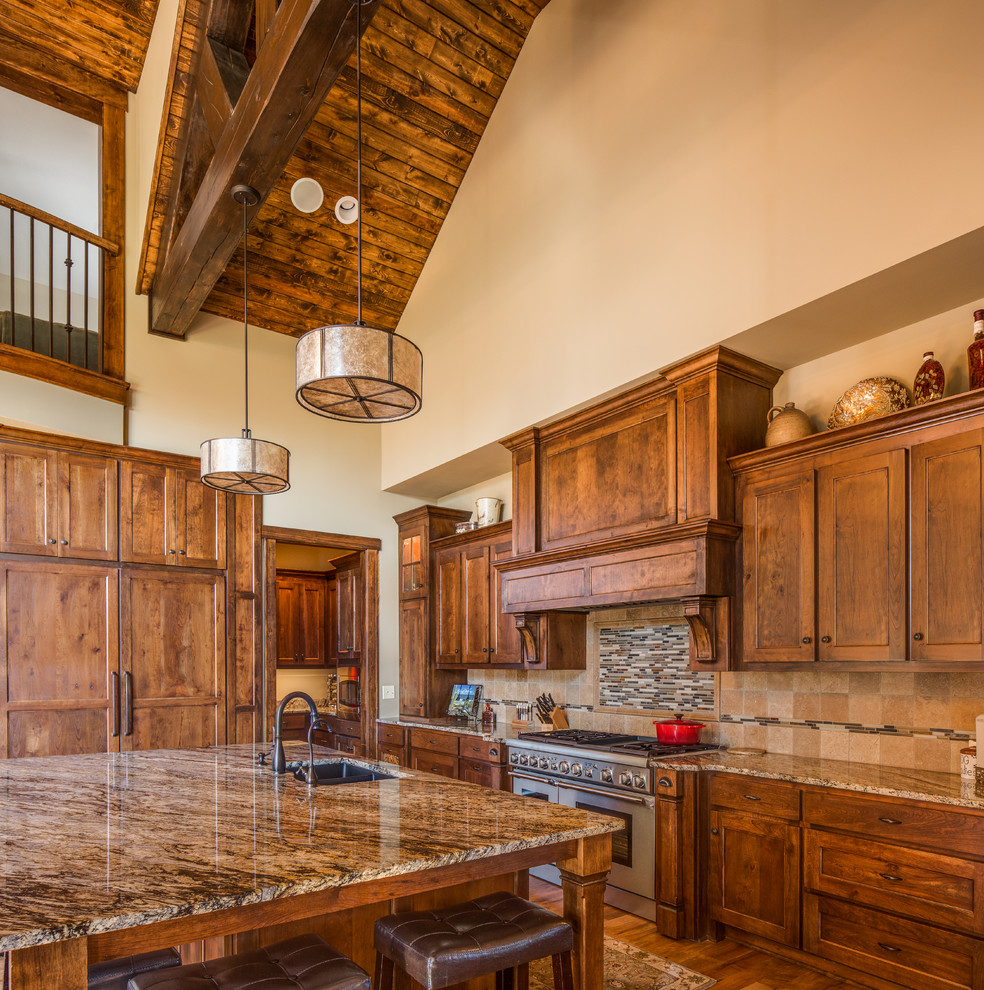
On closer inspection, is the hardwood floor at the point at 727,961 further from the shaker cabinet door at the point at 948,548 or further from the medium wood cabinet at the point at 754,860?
the shaker cabinet door at the point at 948,548

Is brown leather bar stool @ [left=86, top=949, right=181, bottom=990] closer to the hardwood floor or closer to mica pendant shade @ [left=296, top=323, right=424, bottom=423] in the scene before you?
mica pendant shade @ [left=296, top=323, right=424, bottom=423]

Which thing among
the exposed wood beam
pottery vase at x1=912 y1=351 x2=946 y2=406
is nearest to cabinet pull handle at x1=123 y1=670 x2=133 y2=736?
the exposed wood beam

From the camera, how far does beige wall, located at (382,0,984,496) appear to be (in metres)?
2.87

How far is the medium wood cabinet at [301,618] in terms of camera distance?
28.1ft

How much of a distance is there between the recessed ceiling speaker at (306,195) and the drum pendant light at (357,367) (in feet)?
8.97

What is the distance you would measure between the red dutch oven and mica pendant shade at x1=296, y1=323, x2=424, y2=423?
98.6 inches

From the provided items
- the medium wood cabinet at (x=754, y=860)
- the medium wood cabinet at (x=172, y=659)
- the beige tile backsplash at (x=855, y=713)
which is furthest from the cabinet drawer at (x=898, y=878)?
the medium wood cabinet at (x=172, y=659)

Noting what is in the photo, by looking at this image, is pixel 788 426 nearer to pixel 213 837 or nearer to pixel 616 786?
pixel 616 786

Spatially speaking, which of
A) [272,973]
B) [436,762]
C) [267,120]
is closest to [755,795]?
[272,973]

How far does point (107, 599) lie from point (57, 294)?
277 centimetres

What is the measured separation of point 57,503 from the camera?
4840mm

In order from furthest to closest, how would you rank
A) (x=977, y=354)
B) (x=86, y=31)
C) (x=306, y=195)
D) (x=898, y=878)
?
(x=306, y=195) < (x=86, y=31) < (x=977, y=354) < (x=898, y=878)

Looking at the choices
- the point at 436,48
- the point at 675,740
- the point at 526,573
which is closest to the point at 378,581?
the point at 526,573

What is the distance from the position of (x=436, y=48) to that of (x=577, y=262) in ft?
6.02
